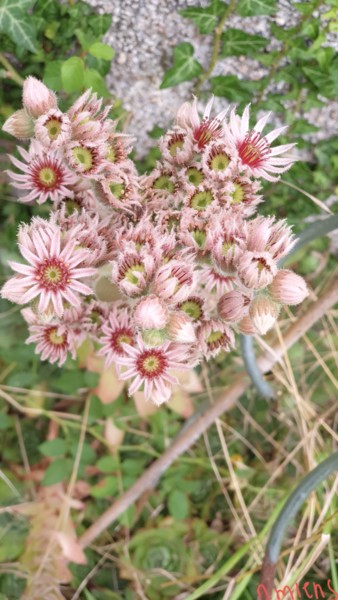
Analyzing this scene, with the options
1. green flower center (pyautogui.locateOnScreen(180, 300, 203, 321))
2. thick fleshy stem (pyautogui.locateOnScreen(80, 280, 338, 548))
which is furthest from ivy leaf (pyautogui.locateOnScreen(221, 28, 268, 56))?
green flower center (pyautogui.locateOnScreen(180, 300, 203, 321))

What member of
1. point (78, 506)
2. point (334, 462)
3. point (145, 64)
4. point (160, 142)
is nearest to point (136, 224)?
point (160, 142)

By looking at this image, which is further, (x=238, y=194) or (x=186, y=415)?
(x=186, y=415)

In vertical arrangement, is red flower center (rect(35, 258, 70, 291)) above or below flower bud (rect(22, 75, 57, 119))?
below

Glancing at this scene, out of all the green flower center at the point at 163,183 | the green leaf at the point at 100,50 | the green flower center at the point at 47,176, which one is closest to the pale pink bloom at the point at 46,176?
the green flower center at the point at 47,176

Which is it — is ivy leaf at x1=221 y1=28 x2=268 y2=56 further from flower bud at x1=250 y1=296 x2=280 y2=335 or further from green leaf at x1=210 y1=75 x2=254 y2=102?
flower bud at x1=250 y1=296 x2=280 y2=335

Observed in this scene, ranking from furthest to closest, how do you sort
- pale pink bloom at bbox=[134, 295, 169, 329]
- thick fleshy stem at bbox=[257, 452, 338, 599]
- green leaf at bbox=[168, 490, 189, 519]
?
green leaf at bbox=[168, 490, 189, 519] → thick fleshy stem at bbox=[257, 452, 338, 599] → pale pink bloom at bbox=[134, 295, 169, 329]

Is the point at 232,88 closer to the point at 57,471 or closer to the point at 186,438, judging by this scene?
the point at 186,438

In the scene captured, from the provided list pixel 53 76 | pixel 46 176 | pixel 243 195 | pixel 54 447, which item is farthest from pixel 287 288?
pixel 54 447
